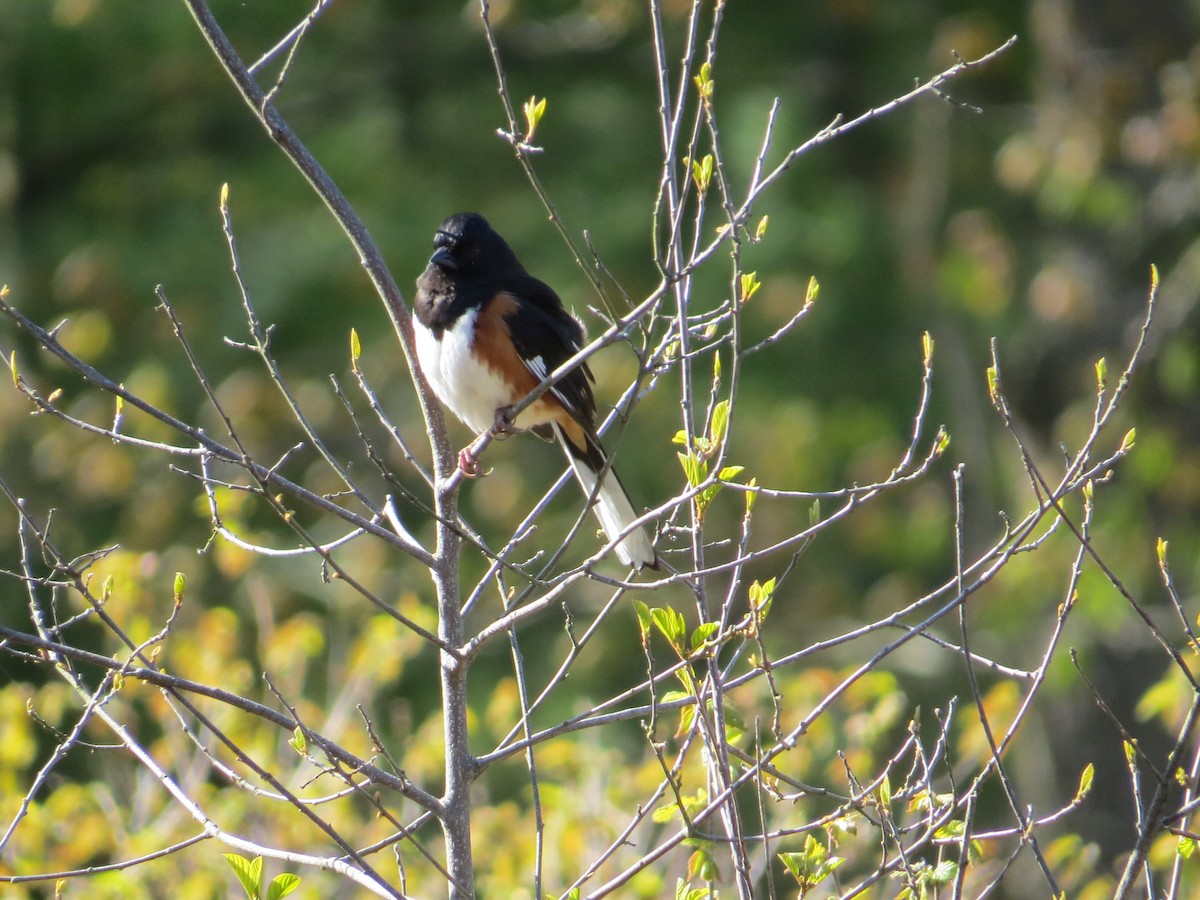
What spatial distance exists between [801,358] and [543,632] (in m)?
2.55

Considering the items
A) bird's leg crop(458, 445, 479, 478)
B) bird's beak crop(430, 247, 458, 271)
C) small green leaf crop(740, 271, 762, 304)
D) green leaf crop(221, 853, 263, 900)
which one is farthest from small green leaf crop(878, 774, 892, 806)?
bird's beak crop(430, 247, 458, 271)

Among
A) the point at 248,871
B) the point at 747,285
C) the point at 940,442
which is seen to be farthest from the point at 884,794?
the point at 248,871

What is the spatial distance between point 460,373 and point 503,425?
209 millimetres

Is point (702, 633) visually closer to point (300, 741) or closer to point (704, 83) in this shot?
point (300, 741)

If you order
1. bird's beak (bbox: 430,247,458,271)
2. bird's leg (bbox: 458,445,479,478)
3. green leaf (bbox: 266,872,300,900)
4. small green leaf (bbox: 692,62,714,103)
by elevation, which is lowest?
green leaf (bbox: 266,872,300,900)

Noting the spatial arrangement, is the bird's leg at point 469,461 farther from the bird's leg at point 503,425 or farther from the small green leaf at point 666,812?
the small green leaf at point 666,812

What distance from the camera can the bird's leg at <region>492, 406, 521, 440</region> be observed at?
372cm

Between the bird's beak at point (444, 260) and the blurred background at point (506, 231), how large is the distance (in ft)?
14.2

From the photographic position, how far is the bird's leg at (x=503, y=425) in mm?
3717

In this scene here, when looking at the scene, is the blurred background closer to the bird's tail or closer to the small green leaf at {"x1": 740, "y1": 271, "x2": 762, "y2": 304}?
the bird's tail

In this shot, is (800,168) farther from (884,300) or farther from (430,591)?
(430,591)

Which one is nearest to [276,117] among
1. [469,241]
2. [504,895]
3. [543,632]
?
[469,241]

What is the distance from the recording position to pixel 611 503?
3.65 meters

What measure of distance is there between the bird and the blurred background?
14.0 feet
